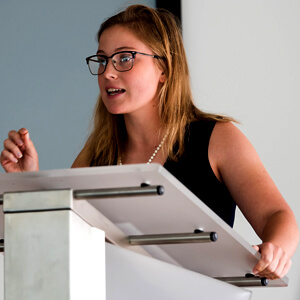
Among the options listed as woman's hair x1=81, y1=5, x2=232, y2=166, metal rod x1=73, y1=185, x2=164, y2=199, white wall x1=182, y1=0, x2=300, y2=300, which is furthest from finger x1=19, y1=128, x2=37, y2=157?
white wall x1=182, y1=0, x2=300, y2=300

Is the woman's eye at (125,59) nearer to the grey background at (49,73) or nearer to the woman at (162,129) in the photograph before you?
the woman at (162,129)

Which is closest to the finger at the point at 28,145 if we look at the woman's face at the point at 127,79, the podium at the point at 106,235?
the woman's face at the point at 127,79

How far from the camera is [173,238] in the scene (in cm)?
93

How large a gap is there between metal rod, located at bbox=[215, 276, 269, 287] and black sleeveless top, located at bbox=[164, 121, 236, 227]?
19.8 inches

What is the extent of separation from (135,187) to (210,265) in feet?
1.16

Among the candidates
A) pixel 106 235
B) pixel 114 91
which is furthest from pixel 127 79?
pixel 106 235

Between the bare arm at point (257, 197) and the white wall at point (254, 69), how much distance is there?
1124 millimetres

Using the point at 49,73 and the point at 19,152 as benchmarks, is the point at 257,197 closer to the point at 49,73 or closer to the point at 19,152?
the point at 19,152

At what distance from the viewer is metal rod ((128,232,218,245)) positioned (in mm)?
894

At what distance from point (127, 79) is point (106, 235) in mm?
838

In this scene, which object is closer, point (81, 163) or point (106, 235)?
point (106, 235)

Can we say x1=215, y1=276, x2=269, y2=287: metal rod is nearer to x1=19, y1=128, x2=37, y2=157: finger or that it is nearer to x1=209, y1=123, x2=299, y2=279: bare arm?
x1=209, y1=123, x2=299, y2=279: bare arm

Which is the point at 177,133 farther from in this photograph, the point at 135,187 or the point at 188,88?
the point at 135,187

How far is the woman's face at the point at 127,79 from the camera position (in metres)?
1.68
